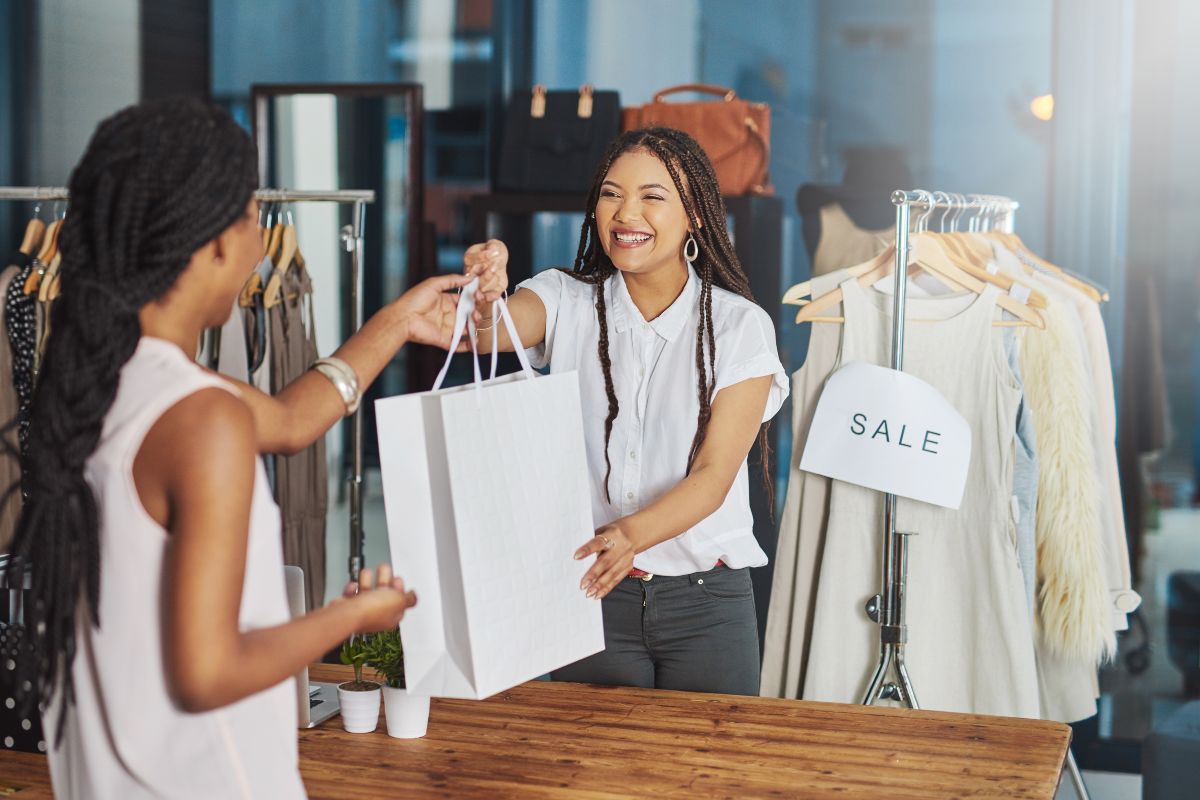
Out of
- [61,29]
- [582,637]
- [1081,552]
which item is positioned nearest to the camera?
[582,637]

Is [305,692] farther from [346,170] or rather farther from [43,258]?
[346,170]

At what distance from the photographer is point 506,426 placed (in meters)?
1.62

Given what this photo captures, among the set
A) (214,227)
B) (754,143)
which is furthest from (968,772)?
(754,143)

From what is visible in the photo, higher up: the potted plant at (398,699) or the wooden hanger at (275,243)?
the wooden hanger at (275,243)

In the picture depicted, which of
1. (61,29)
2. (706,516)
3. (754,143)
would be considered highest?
(61,29)

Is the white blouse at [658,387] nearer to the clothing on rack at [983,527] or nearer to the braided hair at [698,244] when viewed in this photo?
the braided hair at [698,244]

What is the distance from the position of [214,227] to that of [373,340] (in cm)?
53

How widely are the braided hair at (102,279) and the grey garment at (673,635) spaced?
1160mm

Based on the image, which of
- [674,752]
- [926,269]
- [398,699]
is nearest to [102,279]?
[398,699]

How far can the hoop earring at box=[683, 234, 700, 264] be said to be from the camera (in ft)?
7.38

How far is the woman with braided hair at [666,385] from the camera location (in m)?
2.15

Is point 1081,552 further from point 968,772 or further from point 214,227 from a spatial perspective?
point 214,227

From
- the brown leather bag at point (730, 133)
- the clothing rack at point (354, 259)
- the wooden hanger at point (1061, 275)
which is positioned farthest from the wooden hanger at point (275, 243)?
the wooden hanger at point (1061, 275)

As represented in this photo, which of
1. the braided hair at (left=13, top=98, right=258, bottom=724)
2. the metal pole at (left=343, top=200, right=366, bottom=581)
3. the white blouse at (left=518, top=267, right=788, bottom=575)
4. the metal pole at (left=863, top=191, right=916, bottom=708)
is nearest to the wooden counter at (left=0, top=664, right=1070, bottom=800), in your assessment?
the white blouse at (left=518, top=267, right=788, bottom=575)
